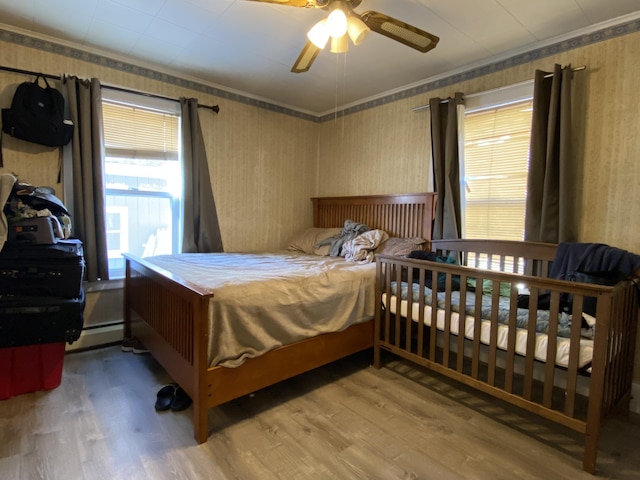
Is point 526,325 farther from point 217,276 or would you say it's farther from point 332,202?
point 332,202

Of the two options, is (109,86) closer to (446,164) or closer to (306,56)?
(306,56)

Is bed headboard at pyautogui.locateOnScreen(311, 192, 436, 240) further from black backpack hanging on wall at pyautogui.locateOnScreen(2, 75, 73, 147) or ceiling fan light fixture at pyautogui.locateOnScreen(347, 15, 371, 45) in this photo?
black backpack hanging on wall at pyautogui.locateOnScreen(2, 75, 73, 147)

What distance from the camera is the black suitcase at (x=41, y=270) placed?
191cm

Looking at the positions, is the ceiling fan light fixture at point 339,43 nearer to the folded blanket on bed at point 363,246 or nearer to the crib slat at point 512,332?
the crib slat at point 512,332

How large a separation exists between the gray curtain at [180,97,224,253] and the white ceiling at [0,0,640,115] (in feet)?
1.46

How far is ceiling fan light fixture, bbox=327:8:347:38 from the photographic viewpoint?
155 centimetres

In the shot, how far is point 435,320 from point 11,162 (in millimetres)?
3096

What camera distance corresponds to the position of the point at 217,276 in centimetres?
207

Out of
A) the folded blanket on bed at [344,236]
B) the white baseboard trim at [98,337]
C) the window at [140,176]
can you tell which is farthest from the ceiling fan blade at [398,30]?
the white baseboard trim at [98,337]

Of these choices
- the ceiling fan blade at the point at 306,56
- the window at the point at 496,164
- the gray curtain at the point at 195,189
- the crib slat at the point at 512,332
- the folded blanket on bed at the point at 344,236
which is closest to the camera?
the crib slat at the point at 512,332

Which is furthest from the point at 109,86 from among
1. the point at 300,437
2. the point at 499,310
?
the point at 499,310

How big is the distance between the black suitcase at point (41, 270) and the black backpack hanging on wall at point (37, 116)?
90 cm

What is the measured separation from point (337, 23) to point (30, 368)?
2.56 m

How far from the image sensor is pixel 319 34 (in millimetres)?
1665
